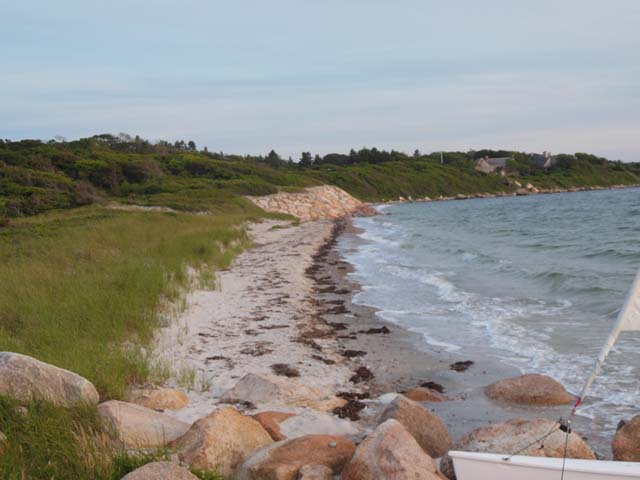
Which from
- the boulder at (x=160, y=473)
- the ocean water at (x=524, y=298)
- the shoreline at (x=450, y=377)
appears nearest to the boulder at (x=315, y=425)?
the shoreline at (x=450, y=377)

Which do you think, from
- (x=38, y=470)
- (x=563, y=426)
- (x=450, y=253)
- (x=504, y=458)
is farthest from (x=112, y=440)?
(x=450, y=253)

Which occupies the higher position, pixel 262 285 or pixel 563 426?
pixel 563 426

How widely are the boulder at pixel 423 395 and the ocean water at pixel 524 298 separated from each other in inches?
66.1

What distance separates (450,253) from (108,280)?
653 inches

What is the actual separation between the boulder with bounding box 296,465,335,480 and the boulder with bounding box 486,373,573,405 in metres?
3.53

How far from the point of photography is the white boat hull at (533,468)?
3.84 meters

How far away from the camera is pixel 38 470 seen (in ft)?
14.0

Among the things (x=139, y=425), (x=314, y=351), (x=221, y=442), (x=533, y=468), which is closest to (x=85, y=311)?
(x=314, y=351)

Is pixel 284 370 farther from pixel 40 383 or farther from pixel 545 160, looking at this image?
Result: pixel 545 160

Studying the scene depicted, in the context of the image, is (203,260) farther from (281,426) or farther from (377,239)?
(377,239)

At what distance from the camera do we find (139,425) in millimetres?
5203

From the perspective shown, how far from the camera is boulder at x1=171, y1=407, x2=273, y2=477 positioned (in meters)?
4.75

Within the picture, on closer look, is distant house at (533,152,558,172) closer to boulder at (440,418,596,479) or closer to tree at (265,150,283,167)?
tree at (265,150,283,167)

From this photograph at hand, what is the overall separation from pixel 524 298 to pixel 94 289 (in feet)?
31.9
